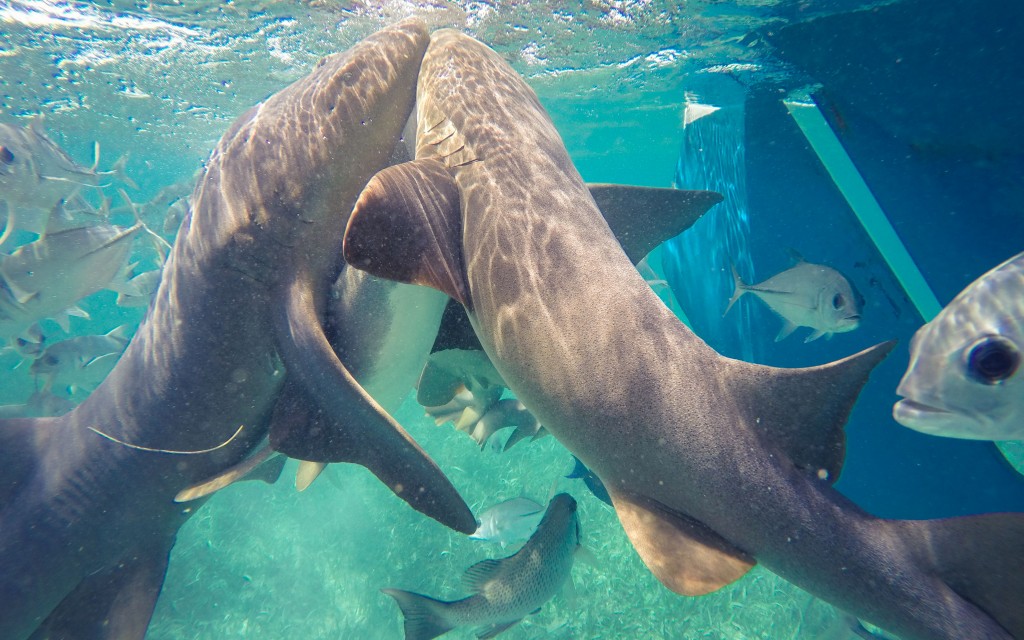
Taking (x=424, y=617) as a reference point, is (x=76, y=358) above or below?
below

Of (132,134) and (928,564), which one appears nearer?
(928,564)

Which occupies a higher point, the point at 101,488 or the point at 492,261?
the point at 492,261

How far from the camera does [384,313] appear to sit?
294 centimetres

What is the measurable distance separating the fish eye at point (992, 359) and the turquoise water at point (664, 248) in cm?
389

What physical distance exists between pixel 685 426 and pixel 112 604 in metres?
4.49

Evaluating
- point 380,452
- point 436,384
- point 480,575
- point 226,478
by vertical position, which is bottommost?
point 480,575

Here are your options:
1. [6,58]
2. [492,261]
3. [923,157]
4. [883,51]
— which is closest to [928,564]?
[492,261]

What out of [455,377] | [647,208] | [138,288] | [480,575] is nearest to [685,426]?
[647,208]

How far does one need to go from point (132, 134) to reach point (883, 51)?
27377mm

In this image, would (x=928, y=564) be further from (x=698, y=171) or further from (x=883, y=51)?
(x=698, y=171)

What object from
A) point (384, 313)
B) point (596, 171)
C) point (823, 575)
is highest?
point (384, 313)

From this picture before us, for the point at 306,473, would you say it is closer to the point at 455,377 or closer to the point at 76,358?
the point at 455,377

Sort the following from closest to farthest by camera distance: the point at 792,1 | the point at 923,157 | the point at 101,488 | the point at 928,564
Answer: the point at 928,564
the point at 101,488
the point at 923,157
the point at 792,1

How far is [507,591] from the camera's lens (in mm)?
4773
